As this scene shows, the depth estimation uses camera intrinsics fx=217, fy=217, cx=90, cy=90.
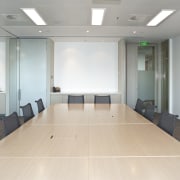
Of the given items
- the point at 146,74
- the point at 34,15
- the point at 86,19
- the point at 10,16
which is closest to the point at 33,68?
the point at 10,16

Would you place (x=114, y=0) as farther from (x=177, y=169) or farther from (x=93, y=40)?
(x=93, y=40)

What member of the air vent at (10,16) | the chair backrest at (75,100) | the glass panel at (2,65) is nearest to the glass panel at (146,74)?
the chair backrest at (75,100)

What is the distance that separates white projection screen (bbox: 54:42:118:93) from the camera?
765cm

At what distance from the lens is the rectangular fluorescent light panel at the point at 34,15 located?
13.7 ft

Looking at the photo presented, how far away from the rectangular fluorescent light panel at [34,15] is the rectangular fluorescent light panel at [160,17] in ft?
8.17

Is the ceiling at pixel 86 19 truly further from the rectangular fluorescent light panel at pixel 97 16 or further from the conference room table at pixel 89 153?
the conference room table at pixel 89 153

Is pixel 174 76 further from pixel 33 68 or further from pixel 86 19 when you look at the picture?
pixel 33 68

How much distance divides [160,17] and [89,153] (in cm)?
381

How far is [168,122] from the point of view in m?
2.71

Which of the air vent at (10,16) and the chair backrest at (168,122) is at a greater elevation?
the air vent at (10,16)

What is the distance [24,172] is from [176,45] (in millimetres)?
6769

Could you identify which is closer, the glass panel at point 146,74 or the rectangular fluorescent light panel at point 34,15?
the rectangular fluorescent light panel at point 34,15

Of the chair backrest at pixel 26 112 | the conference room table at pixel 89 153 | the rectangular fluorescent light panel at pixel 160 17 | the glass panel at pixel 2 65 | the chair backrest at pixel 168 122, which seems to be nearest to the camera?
the conference room table at pixel 89 153

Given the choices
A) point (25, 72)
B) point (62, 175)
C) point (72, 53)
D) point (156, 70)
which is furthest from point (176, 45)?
point (62, 175)
